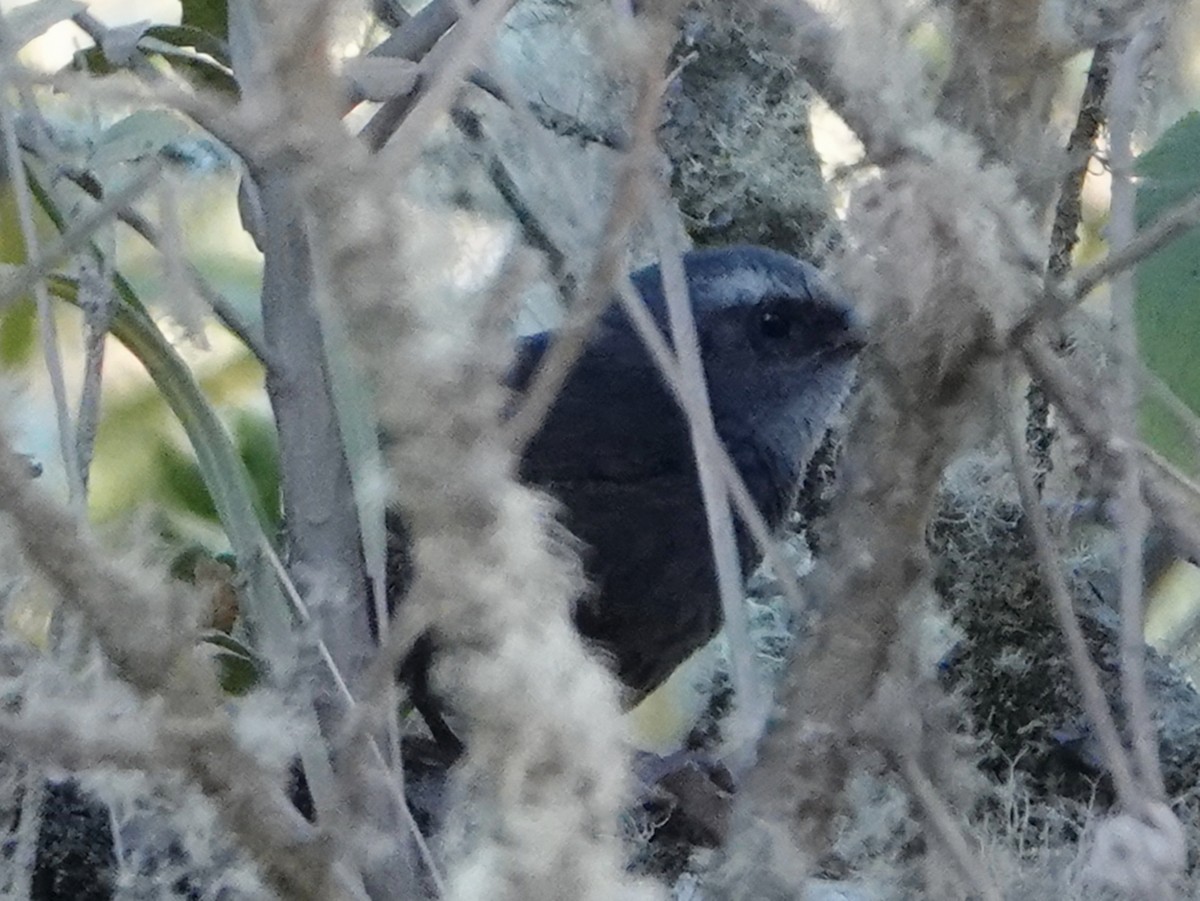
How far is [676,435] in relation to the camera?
118cm

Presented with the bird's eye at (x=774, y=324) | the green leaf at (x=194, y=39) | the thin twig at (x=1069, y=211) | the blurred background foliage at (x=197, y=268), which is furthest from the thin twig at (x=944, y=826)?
the bird's eye at (x=774, y=324)

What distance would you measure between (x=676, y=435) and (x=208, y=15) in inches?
18.1

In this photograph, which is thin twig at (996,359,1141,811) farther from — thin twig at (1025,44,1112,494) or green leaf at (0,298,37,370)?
green leaf at (0,298,37,370)

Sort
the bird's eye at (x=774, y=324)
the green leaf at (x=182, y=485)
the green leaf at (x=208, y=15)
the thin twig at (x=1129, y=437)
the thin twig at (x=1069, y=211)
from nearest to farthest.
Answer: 1. the thin twig at (x=1129, y=437)
2. the thin twig at (x=1069, y=211)
3. the green leaf at (x=208, y=15)
4. the green leaf at (x=182, y=485)
5. the bird's eye at (x=774, y=324)

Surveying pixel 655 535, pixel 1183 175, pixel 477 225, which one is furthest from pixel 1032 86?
pixel 655 535

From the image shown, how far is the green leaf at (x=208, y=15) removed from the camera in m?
0.90

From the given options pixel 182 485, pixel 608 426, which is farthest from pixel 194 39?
pixel 608 426

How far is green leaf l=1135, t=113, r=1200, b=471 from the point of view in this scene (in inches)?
28.5

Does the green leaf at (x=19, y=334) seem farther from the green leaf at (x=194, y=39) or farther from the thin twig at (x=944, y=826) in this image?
the thin twig at (x=944, y=826)

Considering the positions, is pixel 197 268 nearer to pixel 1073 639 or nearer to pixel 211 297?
pixel 211 297

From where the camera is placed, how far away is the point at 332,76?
0.31 m

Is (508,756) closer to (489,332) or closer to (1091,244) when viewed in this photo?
(489,332)

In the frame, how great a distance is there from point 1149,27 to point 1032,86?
172mm

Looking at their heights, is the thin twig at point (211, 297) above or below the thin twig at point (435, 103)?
below
